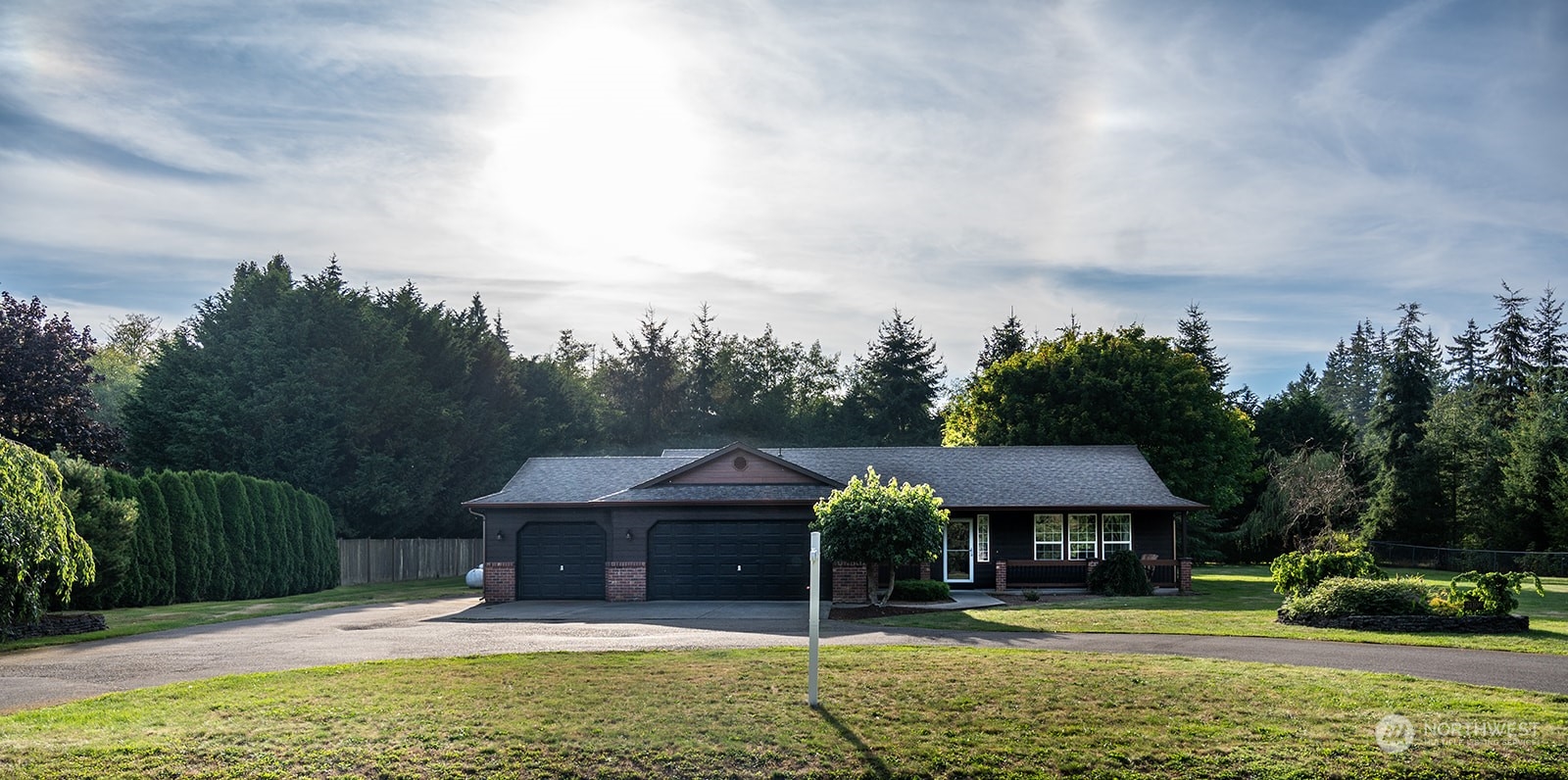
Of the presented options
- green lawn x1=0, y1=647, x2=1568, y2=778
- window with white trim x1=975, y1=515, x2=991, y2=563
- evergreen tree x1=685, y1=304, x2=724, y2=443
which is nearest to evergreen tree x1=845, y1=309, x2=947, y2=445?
evergreen tree x1=685, y1=304, x2=724, y2=443

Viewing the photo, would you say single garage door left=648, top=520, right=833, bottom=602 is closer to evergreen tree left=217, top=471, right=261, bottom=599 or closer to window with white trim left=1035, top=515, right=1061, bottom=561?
window with white trim left=1035, top=515, right=1061, bottom=561

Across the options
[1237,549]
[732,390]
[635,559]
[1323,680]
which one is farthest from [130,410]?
[1237,549]

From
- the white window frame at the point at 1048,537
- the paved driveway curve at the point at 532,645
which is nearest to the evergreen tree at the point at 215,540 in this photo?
the paved driveway curve at the point at 532,645

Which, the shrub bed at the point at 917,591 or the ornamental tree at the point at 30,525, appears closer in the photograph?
the ornamental tree at the point at 30,525

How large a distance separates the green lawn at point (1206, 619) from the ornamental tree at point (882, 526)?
5.34 feet

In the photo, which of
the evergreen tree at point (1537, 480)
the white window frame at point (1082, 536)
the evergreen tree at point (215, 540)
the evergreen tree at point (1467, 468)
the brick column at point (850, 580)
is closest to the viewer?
the brick column at point (850, 580)

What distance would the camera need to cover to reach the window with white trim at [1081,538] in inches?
1247

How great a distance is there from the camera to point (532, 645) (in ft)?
60.3

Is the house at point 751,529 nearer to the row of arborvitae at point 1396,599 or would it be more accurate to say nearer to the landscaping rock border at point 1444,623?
the row of arborvitae at point 1396,599

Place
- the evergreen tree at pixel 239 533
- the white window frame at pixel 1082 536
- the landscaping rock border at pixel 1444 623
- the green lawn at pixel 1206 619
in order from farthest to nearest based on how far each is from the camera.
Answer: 1. the evergreen tree at pixel 239 533
2. the white window frame at pixel 1082 536
3. the landscaping rock border at pixel 1444 623
4. the green lawn at pixel 1206 619

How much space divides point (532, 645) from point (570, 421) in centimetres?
3988

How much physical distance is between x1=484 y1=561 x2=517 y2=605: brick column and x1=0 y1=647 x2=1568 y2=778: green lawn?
620 inches

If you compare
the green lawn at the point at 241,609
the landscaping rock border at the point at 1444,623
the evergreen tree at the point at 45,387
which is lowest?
the green lawn at the point at 241,609

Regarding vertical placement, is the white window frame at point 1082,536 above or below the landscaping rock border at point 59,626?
above
